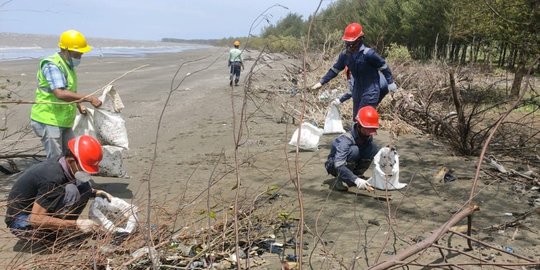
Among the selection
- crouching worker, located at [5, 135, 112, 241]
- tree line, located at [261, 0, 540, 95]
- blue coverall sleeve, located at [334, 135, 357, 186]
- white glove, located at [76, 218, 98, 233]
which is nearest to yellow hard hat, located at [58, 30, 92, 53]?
crouching worker, located at [5, 135, 112, 241]

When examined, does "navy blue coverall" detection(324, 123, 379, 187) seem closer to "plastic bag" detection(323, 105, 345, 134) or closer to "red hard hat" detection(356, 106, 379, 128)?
"red hard hat" detection(356, 106, 379, 128)

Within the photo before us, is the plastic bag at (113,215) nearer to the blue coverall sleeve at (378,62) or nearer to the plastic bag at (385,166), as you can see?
the plastic bag at (385,166)

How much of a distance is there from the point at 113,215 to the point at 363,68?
10.1 feet

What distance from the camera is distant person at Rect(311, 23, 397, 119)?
4.88 meters

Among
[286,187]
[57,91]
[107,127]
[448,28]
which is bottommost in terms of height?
[286,187]

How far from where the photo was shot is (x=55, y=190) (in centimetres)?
302

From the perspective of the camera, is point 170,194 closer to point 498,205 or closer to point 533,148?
point 498,205

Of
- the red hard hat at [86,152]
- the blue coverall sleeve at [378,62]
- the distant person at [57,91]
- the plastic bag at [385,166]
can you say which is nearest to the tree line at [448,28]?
the blue coverall sleeve at [378,62]

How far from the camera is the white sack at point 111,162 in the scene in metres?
4.27

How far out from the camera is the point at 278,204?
4.05m

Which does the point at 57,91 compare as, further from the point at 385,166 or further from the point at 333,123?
the point at 333,123

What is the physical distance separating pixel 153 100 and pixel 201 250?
8600 millimetres

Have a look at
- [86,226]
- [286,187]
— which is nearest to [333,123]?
[286,187]

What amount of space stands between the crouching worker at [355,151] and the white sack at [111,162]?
78.7 inches
